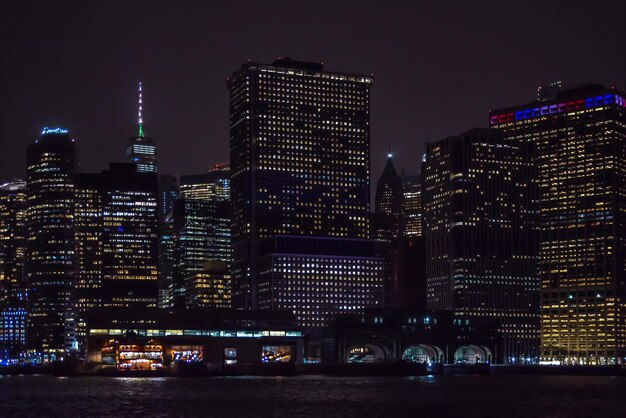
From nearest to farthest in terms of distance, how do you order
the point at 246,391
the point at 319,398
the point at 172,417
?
the point at 172,417
the point at 319,398
the point at 246,391

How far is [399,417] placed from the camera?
13425 cm

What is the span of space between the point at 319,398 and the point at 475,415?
3443cm

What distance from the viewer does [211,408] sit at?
5753 inches

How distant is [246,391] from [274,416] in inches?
2081

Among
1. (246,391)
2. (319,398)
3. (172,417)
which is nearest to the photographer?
(172,417)

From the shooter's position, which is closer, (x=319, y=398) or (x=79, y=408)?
(x=79, y=408)

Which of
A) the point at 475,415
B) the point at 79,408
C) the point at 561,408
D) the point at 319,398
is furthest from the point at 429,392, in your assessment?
the point at 79,408

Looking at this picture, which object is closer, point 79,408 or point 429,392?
point 79,408

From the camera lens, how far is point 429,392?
A: 18988cm

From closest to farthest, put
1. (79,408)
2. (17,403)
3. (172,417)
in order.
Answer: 1. (172,417)
2. (79,408)
3. (17,403)

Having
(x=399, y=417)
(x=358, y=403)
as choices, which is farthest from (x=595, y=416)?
(x=358, y=403)

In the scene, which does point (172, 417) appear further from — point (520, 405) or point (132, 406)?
point (520, 405)

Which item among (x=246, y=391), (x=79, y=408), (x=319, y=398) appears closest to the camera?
(x=79, y=408)

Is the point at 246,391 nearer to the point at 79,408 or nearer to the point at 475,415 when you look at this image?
the point at 79,408
